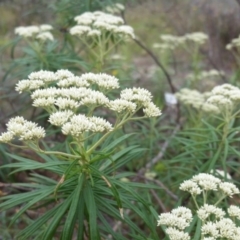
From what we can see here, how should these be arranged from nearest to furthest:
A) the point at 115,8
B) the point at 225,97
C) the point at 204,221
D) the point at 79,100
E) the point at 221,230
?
the point at 221,230 < the point at 204,221 < the point at 79,100 < the point at 225,97 < the point at 115,8

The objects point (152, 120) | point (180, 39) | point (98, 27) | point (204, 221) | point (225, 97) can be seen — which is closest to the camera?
point (204, 221)

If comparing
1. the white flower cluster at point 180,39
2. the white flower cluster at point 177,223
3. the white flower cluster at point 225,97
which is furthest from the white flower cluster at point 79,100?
the white flower cluster at point 180,39

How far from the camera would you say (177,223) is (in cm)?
254

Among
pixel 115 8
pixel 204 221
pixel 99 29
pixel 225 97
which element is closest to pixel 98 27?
pixel 99 29

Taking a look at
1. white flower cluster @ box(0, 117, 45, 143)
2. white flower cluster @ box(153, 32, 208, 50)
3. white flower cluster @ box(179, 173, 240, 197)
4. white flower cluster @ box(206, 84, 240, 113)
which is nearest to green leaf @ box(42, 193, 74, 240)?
white flower cluster @ box(0, 117, 45, 143)

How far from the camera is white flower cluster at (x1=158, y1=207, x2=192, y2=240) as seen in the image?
2.46 metres

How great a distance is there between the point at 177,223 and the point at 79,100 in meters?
0.90

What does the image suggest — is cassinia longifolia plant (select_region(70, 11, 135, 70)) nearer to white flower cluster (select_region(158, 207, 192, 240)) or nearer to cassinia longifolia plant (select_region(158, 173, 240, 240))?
cassinia longifolia plant (select_region(158, 173, 240, 240))

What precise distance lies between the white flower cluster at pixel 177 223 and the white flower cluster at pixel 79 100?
58cm

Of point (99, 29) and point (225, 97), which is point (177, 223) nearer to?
point (225, 97)

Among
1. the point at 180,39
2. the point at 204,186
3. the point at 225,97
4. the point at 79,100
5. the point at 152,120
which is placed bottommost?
Answer: the point at 204,186

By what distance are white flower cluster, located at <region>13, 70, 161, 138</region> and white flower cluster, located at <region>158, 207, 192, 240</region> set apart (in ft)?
1.89

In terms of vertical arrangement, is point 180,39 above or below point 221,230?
above

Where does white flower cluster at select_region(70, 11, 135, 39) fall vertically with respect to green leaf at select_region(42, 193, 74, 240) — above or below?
above
